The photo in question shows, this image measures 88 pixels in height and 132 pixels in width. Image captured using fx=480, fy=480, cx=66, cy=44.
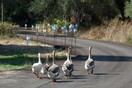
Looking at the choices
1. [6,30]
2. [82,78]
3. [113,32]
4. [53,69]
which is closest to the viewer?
[53,69]

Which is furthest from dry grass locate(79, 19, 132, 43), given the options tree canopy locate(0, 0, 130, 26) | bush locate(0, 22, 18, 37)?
bush locate(0, 22, 18, 37)

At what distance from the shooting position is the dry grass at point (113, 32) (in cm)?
4797

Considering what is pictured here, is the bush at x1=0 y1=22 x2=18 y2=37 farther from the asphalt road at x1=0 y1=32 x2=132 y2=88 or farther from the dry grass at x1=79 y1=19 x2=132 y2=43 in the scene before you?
the asphalt road at x1=0 y1=32 x2=132 y2=88

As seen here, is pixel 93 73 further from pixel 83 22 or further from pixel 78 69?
pixel 83 22

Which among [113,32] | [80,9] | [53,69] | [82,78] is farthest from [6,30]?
[53,69]

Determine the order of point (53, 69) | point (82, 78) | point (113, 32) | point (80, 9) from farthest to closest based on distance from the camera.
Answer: point (80, 9)
point (113, 32)
point (82, 78)
point (53, 69)

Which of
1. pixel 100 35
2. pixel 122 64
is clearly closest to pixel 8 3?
pixel 100 35

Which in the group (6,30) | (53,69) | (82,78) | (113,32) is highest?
(6,30)

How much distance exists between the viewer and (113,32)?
49875mm

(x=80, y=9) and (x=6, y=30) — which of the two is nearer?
(x=6, y=30)

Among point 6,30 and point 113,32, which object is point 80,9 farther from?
point 6,30

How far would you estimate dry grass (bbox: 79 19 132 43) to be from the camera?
48.0 meters

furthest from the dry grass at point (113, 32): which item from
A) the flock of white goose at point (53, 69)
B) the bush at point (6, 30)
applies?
the flock of white goose at point (53, 69)

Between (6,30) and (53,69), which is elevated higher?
(6,30)
